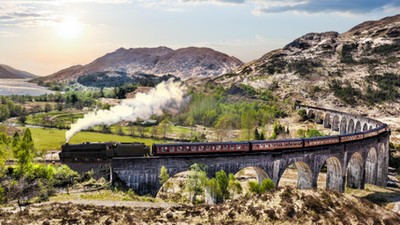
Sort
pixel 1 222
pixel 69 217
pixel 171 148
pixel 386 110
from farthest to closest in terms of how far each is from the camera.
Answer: pixel 386 110 < pixel 171 148 < pixel 69 217 < pixel 1 222

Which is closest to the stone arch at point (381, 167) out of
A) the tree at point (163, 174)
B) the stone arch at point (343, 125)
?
the stone arch at point (343, 125)

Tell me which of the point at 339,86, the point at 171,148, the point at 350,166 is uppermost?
the point at 339,86

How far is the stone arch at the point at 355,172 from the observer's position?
52438 mm

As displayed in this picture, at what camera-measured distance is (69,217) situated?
2270cm

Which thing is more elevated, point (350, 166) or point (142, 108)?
point (142, 108)

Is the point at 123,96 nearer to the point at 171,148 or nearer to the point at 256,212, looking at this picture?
the point at 171,148

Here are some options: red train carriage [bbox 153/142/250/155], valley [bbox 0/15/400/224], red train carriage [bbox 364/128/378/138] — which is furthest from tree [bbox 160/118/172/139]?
red train carriage [bbox 153/142/250/155]

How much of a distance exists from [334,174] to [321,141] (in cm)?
883

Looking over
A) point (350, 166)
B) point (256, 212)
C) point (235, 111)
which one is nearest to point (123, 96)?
point (235, 111)

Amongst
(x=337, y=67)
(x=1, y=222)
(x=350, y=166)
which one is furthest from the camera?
(x=337, y=67)

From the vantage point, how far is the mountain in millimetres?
132875

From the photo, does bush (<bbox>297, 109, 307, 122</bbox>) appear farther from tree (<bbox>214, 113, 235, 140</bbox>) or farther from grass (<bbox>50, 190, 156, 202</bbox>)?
grass (<bbox>50, 190, 156, 202</bbox>)

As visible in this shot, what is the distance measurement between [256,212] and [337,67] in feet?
487

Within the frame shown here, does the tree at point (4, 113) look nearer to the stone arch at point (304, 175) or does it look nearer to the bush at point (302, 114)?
the bush at point (302, 114)
